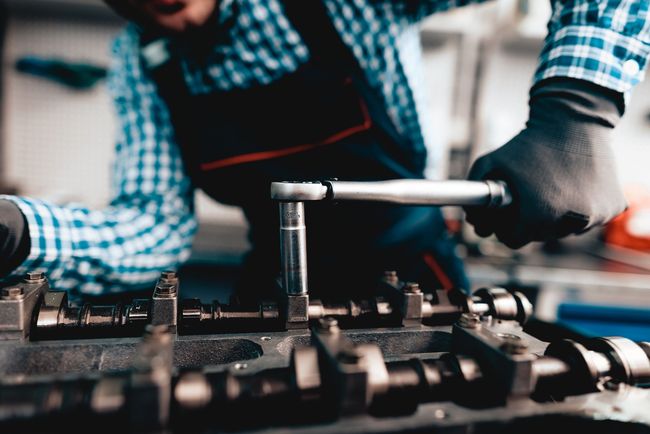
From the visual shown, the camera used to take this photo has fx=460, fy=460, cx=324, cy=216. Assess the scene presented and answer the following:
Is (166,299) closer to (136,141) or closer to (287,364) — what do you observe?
(287,364)

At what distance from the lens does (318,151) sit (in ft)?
3.27

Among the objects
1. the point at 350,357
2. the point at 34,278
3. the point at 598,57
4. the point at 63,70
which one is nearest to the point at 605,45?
the point at 598,57

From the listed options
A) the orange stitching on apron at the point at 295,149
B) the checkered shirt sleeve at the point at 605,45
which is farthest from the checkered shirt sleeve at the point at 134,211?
Result: the checkered shirt sleeve at the point at 605,45

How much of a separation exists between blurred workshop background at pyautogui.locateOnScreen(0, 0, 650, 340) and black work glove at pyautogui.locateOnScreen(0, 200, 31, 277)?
91 centimetres

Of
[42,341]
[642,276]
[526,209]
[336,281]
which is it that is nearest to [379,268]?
[336,281]

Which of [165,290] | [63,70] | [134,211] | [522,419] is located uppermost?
[63,70]

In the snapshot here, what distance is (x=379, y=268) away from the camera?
1090 millimetres

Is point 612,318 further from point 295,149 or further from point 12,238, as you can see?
point 12,238

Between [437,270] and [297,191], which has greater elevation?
[297,191]

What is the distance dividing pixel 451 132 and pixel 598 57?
1.37 meters

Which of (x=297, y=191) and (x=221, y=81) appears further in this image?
(x=221, y=81)

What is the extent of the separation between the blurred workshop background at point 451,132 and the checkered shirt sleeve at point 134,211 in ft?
1.86

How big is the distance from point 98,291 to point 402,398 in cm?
72

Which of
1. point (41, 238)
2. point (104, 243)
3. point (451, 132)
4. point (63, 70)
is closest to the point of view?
point (41, 238)
